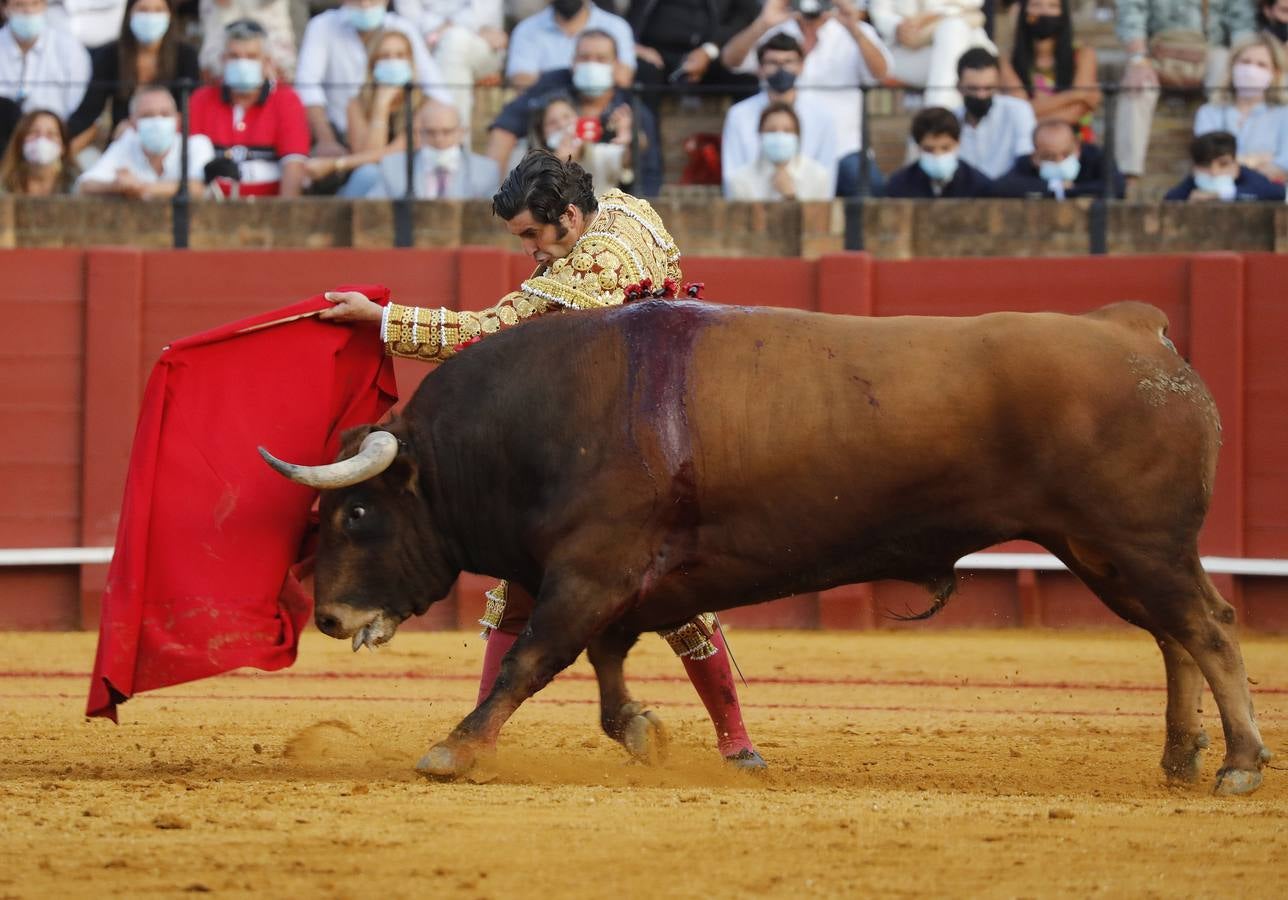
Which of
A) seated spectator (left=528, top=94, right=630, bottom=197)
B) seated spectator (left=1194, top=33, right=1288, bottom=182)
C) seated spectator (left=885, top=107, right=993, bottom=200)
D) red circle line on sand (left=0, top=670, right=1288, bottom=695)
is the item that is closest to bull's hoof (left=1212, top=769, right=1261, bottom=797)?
red circle line on sand (left=0, top=670, right=1288, bottom=695)

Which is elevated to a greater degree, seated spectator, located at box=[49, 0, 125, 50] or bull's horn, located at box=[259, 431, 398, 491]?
seated spectator, located at box=[49, 0, 125, 50]

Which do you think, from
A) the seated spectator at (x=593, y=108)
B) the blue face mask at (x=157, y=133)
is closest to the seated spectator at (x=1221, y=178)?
the seated spectator at (x=593, y=108)

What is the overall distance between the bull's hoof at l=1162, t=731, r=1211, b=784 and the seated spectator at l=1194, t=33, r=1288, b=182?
18.0 feet

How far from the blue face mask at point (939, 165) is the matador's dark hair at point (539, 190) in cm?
499

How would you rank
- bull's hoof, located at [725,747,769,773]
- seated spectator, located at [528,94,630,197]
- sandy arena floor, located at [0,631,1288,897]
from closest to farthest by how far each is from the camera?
sandy arena floor, located at [0,631,1288,897], bull's hoof, located at [725,747,769,773], seated spectator, located at [528,94,630,197]

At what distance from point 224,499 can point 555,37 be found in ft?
18.2

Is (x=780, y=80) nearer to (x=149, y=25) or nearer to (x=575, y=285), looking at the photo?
(x=149, y=25)

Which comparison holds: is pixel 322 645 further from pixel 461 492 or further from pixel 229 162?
pixel 461 492

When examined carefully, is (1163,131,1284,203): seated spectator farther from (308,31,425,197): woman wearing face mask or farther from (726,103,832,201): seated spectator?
(308,31,425,197): woman wearing face mask

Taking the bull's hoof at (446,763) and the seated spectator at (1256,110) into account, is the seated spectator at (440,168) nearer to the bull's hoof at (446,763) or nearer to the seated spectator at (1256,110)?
the seated spectator at (1256,110)

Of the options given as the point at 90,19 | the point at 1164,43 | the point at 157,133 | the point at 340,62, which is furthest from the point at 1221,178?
the point at 90,19

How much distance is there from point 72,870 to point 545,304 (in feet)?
6.19

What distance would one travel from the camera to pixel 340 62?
10016 mm

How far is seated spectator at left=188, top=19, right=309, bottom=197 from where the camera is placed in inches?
376
